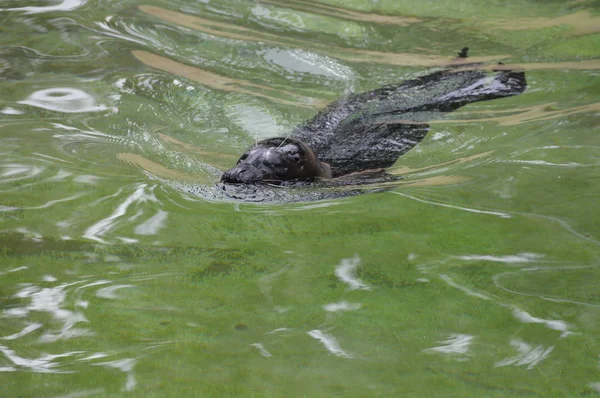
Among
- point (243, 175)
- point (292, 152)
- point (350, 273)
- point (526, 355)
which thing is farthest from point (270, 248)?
point (526, 355)

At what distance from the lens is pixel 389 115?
6.34m

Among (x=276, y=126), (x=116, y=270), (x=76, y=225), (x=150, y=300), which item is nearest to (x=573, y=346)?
(x=150, y=300)

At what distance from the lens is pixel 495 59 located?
7793 millimetres

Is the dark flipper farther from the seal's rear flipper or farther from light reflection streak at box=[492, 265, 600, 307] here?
light reflection streak at box=[492, 265, 600, 307]

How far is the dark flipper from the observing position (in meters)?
5.53

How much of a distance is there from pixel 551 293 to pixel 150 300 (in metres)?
1.70

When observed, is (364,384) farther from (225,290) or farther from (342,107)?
(342,107)

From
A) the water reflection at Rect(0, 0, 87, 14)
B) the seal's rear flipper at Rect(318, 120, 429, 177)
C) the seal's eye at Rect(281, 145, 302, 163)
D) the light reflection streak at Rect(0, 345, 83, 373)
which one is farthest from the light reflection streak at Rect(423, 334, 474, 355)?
the water reflection at Rect(0, 0, 87, 14)

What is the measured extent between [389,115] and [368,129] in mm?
387

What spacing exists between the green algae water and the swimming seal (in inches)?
7.8

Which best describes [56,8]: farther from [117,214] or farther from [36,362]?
[36,362]

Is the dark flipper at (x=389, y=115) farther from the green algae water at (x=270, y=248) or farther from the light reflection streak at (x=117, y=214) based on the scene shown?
the light reflection streak at (x=117, y=214)

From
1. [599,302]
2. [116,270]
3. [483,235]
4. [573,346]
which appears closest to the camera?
[573,346]

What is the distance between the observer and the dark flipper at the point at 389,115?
5.53 metres
